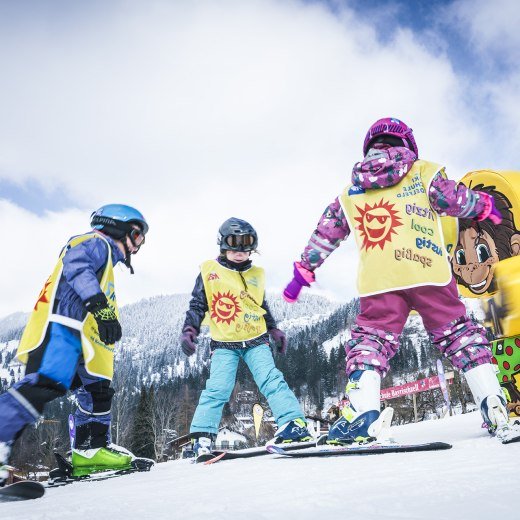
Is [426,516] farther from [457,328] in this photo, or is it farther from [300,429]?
[300,429]

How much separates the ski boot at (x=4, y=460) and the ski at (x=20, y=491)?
0.61ft

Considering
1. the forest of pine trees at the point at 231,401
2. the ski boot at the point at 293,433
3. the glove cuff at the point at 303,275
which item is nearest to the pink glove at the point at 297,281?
the glove cuff at the point at 303,275

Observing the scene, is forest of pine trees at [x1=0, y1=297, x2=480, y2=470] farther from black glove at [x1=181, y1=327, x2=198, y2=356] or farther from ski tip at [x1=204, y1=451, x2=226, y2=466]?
ski tip at [x1=204, y1=451, x2=226, y2=466]

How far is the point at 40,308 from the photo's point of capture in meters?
2.59

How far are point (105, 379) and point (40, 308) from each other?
73 centimetres

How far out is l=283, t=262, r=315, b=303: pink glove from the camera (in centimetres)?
330

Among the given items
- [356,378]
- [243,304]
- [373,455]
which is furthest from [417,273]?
[243,304]

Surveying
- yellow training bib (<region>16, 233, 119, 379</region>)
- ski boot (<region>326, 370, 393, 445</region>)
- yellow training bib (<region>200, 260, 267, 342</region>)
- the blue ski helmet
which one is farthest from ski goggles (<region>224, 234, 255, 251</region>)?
ski boot (<region>326, 370, 393, 445</region>)

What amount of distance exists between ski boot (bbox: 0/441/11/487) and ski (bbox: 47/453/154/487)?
774 millimetres

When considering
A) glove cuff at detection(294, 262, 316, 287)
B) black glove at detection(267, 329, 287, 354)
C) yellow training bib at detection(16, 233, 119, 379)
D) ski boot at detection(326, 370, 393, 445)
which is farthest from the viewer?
black glove at detection(267, 329, 287, 354)

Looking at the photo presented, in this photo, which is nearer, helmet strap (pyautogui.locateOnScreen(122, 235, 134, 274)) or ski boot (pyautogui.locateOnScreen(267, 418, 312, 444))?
helmet strap (pyautogui.locateOnScreen(122, 235, 134, 274))

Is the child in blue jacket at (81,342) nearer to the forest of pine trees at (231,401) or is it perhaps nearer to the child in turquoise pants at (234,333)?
the child in turquoise pants at (234,333)

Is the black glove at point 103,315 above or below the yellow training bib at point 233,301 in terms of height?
below

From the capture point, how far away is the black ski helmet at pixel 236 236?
4.20 metres
